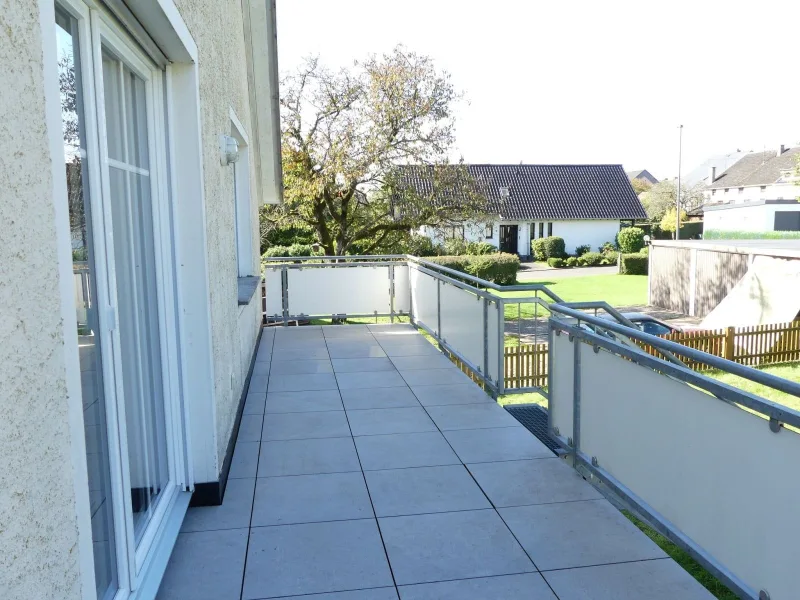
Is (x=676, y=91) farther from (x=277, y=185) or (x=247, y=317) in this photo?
(x=247, y=317)

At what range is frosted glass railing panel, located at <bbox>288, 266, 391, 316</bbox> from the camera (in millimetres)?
10867

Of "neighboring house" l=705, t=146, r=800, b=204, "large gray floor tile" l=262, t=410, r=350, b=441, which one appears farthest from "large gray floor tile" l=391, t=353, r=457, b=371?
"neighboring house" l=705, t=146, r=800, b=204

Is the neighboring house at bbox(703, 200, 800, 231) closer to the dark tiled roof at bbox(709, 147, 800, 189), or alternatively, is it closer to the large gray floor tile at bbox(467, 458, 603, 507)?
the dark tiled roof at bbox(709, 147, 800, 189)

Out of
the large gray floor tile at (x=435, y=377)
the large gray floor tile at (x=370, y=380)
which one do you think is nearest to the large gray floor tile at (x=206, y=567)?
the large gray floor tile at (x=370, y=380)

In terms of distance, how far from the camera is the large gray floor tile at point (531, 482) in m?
4.11

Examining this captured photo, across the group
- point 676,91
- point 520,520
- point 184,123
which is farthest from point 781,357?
point 676,91

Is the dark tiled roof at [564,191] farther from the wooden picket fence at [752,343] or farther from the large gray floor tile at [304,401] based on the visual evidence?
the large gray floor tile at [304,401]

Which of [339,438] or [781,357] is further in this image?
[781,357]

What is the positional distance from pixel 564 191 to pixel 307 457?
1649 inches

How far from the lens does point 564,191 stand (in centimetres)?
4441

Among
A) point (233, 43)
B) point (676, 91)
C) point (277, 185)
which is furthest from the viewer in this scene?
point (676, 91)

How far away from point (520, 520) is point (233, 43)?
4.70 m

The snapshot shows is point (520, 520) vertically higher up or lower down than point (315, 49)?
lower down

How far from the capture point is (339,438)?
5.30 metres
